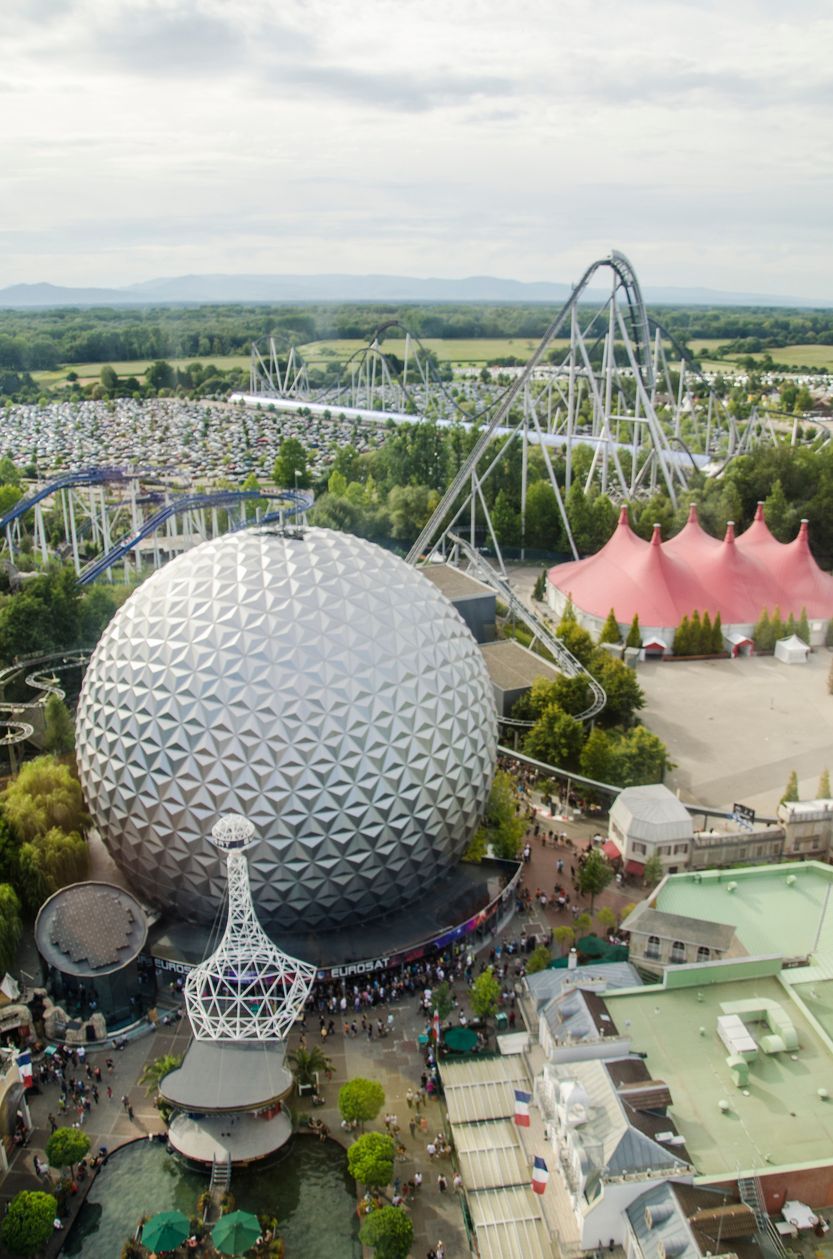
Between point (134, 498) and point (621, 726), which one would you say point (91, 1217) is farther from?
point (134, 498)

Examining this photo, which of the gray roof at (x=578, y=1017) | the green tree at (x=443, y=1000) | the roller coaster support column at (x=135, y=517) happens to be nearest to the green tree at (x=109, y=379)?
the roller coaster support column at (x=135, y=517)

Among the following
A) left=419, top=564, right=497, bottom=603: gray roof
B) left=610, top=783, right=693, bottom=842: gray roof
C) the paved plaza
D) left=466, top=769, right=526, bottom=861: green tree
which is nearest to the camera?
left=466, top=769, right=526, bottom=861: green tree

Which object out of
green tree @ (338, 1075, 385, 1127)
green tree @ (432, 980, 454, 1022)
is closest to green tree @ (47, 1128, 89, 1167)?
Answer: green tree @ (338, 1075, 385, 1127)

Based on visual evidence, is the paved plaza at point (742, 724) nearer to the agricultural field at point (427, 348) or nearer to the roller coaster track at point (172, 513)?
the roller coaster track at point (172, 513)

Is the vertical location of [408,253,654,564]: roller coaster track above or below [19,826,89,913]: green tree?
above

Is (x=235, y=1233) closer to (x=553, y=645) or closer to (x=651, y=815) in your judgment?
(x=651, y=815)

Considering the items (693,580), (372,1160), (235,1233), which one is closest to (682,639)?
(693,580)

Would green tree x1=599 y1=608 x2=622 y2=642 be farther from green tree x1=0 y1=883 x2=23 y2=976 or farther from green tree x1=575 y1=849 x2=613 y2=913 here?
green tree x1=0 y1=883 x2=23 y2=976
